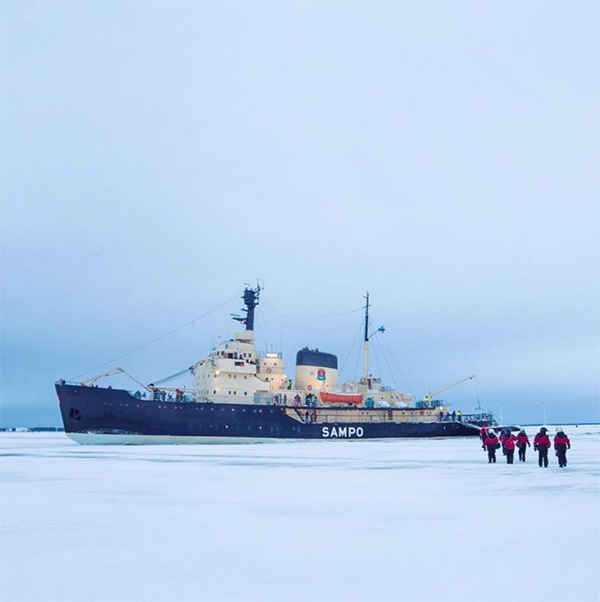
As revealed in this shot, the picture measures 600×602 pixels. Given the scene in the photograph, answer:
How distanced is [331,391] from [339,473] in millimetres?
36149

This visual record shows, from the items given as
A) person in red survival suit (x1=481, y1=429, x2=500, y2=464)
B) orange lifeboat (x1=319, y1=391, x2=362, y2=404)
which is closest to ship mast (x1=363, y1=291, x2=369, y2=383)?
orange lifeboat (x1=319, y1=391, x2=362, y2=404)

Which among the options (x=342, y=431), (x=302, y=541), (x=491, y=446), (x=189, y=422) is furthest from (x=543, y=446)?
(x=342, y=431)

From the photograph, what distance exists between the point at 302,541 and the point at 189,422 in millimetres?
37844

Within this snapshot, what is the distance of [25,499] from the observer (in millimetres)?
12961

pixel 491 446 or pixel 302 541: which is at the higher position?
pixel 302 541

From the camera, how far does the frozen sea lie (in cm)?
620

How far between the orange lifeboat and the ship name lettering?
3.08m

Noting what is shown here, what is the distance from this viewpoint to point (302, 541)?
8.38 metres

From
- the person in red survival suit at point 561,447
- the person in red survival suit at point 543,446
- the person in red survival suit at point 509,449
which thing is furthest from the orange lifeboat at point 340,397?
the person in red survival suit at point 561,447

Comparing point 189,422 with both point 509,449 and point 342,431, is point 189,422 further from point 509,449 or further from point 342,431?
point 509,449

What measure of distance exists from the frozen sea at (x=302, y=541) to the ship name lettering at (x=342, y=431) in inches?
1389

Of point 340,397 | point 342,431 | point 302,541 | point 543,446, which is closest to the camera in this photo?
point 302,541

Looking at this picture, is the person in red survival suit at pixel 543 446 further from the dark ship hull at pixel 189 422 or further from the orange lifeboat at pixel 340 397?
the orange lifeboat at pixel 340 397

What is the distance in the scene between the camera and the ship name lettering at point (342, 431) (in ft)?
166
